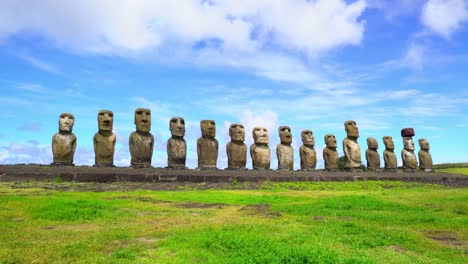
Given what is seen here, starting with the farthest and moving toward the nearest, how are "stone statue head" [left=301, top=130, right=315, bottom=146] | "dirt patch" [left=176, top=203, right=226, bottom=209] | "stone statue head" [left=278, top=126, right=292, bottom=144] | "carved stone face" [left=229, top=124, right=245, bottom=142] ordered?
1. "stone statue head" [left=301, top=130, right=315, bottom=146]
2. "stone statue head" [left=278, top=126, right=292, bottom=144]
3. "carved stone face" [left=229, top=124, right=245, bottom=142]
4. "dirt patch" [left=176, top=203, right=226, bottom=209]

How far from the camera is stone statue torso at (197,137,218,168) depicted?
23953 millimetres

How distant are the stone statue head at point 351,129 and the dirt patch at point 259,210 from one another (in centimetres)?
1942

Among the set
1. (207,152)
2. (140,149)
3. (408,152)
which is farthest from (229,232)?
(408,152)

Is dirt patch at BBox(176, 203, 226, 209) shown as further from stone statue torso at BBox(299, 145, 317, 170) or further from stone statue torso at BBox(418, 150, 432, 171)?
stone statue torso at BBox(418, 150, 432, 171)

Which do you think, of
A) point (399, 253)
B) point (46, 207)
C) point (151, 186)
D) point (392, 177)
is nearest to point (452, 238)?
point (399, 253)

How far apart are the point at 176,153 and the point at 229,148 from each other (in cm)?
356

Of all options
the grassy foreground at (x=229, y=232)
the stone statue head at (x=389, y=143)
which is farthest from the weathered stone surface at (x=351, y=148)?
the grassy foreground at (x=229, y=232)

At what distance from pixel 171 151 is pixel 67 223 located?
14.2m

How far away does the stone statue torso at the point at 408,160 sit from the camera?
3341 cm

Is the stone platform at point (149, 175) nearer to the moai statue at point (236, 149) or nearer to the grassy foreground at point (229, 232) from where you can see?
the moai statue at point (236, 149)

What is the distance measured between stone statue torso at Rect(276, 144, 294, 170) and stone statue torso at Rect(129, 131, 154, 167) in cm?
850

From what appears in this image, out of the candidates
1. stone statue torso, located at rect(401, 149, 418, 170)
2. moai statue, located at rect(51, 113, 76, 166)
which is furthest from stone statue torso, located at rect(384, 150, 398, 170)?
moai statue, located at rect(51, 113, 76, 166)

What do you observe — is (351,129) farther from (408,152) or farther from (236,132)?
(236,132)

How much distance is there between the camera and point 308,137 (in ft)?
94.6
